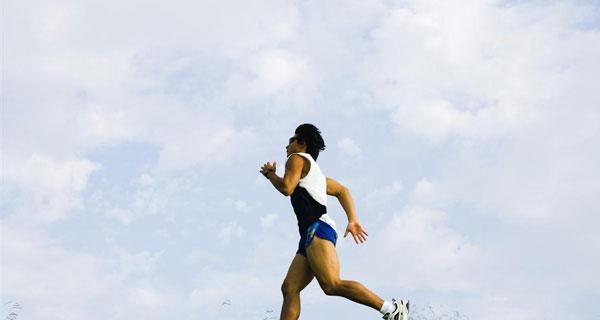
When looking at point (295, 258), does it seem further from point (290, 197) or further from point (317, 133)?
point (317, 133)

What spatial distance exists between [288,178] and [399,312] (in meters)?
1.68

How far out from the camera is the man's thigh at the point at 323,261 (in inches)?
306

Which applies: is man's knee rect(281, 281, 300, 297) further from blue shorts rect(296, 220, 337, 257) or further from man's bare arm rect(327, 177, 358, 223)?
man's bare arm rect(327, 177, 358, 223)

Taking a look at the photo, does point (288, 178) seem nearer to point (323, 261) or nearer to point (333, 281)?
point (323, 261)

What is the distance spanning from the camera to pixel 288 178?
798cm

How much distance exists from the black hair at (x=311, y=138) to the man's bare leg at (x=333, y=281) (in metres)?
1.08

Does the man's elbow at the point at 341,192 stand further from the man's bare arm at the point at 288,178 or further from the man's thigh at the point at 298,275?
the man's thigh at the point at 298,275

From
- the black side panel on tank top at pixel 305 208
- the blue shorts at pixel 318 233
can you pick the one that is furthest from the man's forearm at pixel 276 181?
the blue shorts at pixel 318 233

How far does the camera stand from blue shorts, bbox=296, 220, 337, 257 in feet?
26.3

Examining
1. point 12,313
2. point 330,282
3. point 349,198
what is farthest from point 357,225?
point 12,313

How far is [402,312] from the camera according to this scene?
795 cm

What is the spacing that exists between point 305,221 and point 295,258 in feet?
1.25

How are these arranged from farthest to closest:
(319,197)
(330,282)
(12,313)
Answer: (12,313) < (319,197) < (330,282)

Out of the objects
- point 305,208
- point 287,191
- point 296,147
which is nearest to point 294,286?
point 305,208
